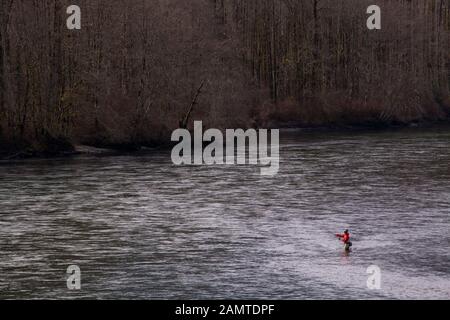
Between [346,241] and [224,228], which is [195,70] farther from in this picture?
[346,241]

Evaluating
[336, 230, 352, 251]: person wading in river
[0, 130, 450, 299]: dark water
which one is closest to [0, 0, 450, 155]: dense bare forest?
[0, 130, 450, 299]: dark water

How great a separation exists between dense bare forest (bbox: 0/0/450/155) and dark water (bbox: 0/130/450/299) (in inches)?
323

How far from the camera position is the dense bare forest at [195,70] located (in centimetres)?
6794

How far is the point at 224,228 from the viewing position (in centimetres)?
3616

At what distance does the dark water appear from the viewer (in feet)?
87.9

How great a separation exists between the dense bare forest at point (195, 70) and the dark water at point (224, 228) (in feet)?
26.9

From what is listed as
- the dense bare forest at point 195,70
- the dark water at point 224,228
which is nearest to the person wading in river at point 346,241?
the dark water at point 224,228

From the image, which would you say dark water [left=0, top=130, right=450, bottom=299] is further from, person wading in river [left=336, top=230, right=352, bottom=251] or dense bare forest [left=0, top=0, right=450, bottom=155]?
dense bare forest [left=0, top=0, right=450, bottom=155]

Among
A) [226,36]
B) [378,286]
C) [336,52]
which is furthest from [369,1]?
[378,286]

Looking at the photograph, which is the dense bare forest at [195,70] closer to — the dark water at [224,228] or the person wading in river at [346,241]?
the dark water at [224,228]

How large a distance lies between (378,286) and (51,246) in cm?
1290

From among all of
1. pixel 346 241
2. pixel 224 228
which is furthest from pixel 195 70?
pixel 346 241

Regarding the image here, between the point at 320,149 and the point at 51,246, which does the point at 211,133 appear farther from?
the point at 51,246

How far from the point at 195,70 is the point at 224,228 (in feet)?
135
